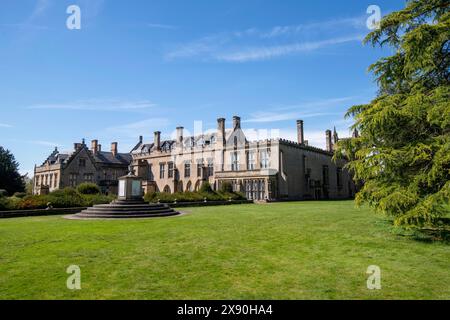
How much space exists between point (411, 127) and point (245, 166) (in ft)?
99.0

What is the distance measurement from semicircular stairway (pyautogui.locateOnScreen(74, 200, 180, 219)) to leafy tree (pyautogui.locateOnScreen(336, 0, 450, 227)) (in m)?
11.3

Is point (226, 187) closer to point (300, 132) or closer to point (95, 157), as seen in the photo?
point (300, 132)

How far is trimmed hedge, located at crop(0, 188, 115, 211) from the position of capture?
1916 centimetres

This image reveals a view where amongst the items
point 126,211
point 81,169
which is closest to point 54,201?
point 126,211

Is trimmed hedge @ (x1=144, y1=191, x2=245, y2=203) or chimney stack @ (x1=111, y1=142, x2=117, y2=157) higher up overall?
chimney stack @ (x1=111, y1=142, x2=117, y2=157)

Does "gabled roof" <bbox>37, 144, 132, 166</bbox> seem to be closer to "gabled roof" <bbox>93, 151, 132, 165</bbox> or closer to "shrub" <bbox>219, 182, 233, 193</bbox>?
"gabled roof" <bbox>93, 151, 132, 165</bbox>

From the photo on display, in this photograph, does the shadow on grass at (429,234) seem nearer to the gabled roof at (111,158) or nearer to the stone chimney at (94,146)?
the gabled roof at (111,158)

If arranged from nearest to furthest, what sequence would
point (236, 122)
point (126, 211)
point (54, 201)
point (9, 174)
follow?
point (126, 211) < point (54, 201) < point (236, 122) < point (9, 174)

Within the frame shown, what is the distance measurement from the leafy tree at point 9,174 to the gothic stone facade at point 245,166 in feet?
60.2

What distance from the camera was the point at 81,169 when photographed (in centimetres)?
4703

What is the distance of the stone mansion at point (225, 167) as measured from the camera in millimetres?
37062

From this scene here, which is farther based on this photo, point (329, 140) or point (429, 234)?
point (329, 140)

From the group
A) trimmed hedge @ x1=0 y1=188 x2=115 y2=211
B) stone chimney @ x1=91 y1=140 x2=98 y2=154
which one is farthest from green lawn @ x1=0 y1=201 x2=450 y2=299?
stone chimney @ x1=91 y1=140 x2=98 y2=154

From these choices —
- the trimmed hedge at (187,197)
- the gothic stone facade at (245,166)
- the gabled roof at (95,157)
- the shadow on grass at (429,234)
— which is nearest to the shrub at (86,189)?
the trimmed hedge at (187,197)
